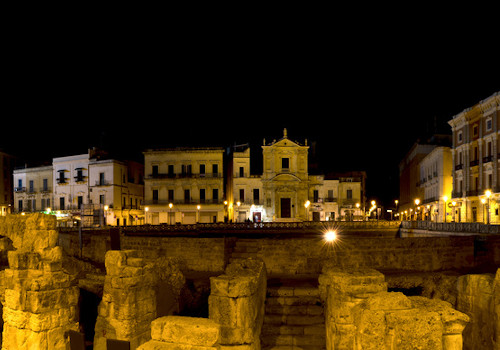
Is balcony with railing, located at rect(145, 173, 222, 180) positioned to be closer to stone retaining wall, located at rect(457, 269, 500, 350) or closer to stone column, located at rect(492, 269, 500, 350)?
stone retaining wall, located at rect(457, 269, 500, 350)

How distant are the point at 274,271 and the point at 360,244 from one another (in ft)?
13.8

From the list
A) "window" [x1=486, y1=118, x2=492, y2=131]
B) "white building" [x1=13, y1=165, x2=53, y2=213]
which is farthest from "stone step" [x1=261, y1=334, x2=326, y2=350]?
"white building" [x1=13, y1=165, x2=53, y2=213]

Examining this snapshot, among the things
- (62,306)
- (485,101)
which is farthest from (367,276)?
(485,101)

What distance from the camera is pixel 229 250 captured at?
1728 centimetres

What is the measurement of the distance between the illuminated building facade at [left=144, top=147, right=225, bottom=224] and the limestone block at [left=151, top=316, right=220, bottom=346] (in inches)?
1616

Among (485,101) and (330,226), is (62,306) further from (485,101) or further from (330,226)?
(485,101)

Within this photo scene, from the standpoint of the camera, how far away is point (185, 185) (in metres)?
46.4

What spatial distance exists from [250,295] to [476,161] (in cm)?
3885

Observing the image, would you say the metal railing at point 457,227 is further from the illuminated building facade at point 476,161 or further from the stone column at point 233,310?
the stone column at point 233,310

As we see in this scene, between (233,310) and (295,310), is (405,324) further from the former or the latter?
(295,310)

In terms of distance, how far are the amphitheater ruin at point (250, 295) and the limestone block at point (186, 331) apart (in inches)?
0.5

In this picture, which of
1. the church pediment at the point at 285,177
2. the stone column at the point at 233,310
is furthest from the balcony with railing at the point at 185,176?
the stone column at the point at 233,310

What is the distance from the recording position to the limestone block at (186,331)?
443 cm

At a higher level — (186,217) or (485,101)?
(485,101)
